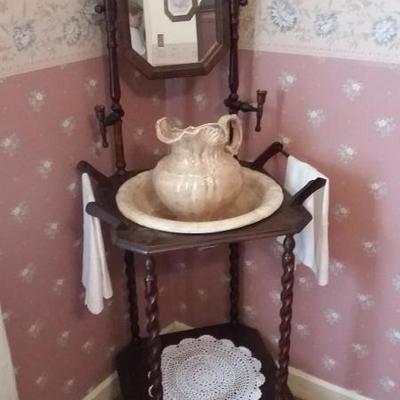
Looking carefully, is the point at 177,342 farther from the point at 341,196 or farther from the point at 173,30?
the point at 173,30

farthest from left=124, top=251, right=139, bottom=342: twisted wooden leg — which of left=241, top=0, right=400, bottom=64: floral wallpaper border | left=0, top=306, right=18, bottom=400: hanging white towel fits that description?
left=241, top=0, right=400, bottom=64: floral wallpaper border

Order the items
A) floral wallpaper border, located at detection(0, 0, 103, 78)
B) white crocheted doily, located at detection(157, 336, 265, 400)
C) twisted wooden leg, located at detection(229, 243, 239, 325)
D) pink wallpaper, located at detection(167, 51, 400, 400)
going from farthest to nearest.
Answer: twisted wooden leg, located at detection(229, 243, 239, 325)
white crocheted doily, located at detection(157, 336, 265, 400)
pink wallpaper, located at detection(167, 51, 400, 400)
floral wallpaper border, located at detection(0, 0, 103, 78)

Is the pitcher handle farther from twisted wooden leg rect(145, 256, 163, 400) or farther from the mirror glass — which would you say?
twisted wooden leg rect(145, 256, 163, 400)

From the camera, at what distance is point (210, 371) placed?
174 cm

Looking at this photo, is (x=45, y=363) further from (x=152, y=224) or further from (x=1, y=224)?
(x=152, y=224)

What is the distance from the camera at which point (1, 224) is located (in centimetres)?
133

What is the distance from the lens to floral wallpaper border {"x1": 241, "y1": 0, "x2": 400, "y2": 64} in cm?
132

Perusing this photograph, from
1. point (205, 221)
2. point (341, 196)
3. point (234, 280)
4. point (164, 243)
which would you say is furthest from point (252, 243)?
point (164, 243)

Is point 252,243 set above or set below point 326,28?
below

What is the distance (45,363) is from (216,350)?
0.56 m

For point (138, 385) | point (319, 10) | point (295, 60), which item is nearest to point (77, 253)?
point (138, 385)

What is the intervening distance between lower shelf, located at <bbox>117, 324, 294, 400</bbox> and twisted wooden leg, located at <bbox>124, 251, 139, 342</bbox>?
0.06 m

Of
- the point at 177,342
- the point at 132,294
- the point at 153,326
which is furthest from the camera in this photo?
the point at 177,342

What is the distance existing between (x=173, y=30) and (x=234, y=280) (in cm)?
82
